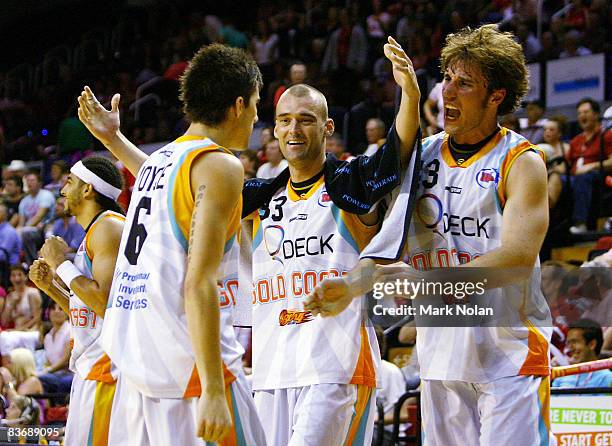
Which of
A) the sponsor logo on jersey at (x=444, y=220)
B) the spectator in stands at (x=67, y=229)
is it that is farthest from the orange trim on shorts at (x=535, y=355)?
the spectator in stands at (x=67, y=229)

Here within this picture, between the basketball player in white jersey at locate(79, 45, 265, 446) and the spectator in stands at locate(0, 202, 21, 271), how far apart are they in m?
10.6

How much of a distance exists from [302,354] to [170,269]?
1.39m

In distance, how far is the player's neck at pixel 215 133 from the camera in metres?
Answer: 3.68

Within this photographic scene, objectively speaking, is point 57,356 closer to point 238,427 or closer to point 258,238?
point 258,238

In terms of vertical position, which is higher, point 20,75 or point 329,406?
point 20,75

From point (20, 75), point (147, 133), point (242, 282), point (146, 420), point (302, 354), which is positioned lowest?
point (146, 420)

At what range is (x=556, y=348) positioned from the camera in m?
7.92

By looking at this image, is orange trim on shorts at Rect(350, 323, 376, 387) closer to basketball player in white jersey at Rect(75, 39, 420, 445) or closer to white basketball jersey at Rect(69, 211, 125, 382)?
basketball player in white jersey at Rect(75, 39, 420, 445)

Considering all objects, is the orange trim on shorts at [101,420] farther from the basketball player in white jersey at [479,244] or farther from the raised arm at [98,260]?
the basketball player in white jersey at [479,244]

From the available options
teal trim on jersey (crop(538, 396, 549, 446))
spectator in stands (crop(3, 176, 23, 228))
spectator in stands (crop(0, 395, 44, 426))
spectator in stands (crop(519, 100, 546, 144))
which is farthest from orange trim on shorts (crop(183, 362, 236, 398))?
spectator in stands (crop(3, 176, 23, 228))

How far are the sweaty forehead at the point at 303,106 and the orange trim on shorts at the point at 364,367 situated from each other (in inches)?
41.0

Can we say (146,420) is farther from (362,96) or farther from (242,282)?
(362,96)

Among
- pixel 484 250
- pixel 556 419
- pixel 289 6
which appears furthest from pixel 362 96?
pixel 484 250

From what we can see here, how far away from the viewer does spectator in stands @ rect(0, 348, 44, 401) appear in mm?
9562
